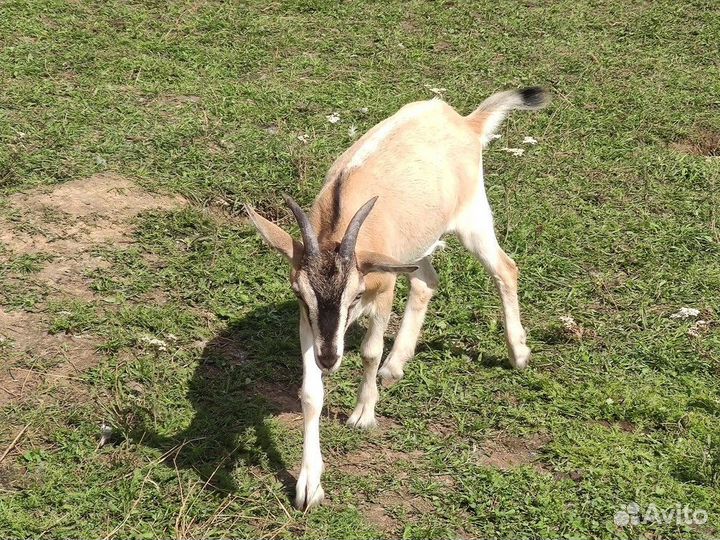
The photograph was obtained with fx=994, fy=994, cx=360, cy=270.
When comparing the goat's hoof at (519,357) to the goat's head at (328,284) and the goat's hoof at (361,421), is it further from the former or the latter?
the goat's head at (328,284)

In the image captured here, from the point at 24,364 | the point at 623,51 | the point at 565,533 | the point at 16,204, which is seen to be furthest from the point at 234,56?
the point at 565,533

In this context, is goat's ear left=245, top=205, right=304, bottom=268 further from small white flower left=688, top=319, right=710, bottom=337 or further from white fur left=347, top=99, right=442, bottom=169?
small white flower left=688, top=319, right=710, bottom=337

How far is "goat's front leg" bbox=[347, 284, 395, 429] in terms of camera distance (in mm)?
6242

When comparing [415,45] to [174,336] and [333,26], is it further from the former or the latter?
[174,336]

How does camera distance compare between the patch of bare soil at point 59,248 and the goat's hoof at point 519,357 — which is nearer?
the patch of bare soil at point 59,248

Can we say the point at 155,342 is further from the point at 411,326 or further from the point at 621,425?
the point at 621,425

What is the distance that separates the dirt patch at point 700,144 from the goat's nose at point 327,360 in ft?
19.4

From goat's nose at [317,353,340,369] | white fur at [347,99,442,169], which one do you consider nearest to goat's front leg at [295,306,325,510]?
goat's nose at [317,353,340,369]

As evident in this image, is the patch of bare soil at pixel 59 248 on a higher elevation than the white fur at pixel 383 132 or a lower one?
lower

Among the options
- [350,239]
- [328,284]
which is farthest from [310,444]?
[350,239]

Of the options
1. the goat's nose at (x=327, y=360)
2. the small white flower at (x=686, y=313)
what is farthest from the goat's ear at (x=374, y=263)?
the small white flower at (x=686, y=313)

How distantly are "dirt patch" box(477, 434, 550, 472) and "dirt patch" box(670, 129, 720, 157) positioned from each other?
4.72 m

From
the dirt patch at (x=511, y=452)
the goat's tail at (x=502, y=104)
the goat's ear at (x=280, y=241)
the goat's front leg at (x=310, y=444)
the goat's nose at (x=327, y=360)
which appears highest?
the goat's ear at (x=280, y=241)

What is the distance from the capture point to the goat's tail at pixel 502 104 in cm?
759
